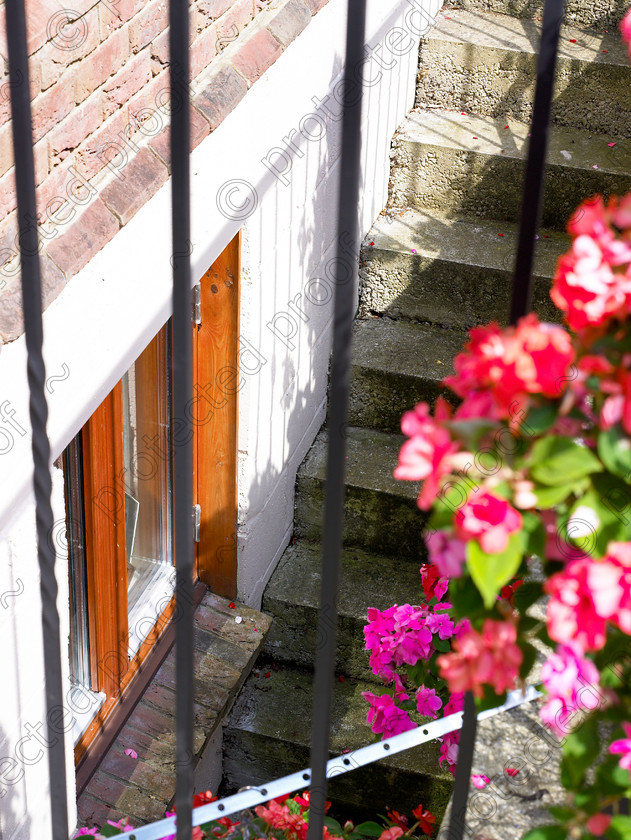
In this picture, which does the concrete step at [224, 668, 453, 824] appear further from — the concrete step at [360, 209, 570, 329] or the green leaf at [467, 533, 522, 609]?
the green leaf at [467, 533, 522, 609]

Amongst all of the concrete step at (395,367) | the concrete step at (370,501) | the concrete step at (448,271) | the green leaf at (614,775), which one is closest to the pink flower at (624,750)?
the green leaf at (614,775)

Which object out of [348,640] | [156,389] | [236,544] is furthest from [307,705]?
[156,389]

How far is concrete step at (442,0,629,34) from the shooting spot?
16.1ft

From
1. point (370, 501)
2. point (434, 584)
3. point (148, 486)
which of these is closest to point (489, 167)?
point (370, 501)

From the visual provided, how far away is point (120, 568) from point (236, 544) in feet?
2.34

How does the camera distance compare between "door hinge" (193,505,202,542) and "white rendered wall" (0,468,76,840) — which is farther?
"door hinge" (193,505,202,542)

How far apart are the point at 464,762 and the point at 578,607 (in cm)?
34

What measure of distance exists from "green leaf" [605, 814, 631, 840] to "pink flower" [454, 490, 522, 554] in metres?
0.30

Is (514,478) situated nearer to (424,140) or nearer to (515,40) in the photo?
(424,140)

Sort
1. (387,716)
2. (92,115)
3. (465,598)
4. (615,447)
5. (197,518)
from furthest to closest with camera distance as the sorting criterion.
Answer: (197,518) < (387,716) < (92,115) < (465,598) < (615,447)

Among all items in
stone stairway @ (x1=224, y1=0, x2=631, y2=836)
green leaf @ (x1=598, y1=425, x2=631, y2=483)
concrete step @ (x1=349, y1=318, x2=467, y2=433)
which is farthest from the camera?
concrete step @ (x1=349, y1=318, x2=467, y2=433)

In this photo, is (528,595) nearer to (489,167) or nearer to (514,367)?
(514,367)

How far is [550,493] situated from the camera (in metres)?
0.66

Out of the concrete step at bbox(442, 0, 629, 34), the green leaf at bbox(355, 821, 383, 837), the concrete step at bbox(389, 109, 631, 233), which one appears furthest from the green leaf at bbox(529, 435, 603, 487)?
the concrete step at bbox(442, 0, 629, 34)
